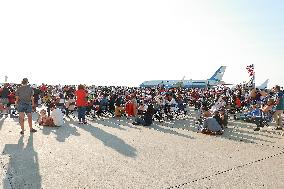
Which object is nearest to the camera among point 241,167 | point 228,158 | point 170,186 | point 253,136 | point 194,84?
point 170,186

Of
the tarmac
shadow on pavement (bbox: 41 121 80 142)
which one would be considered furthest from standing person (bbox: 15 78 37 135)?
shadow on pavement (bbox: 41 121 80 142)

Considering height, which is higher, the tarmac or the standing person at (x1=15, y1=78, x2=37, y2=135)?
the standing person at (x1=15, y1=78, x2=37, y2=135)

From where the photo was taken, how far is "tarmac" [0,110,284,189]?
20.0ft

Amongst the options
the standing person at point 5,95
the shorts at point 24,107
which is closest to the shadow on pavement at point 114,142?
the shorts at point 24,107

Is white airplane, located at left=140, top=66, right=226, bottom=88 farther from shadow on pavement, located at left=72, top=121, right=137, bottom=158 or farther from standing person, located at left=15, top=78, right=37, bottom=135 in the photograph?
standing person, located at left=15, top=78, right=37, bottom=135

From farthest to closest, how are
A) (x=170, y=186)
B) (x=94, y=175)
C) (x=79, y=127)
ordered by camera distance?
1. (x=79, y=127)
2. (x=94, y=175)
3. (x=170, y=186)

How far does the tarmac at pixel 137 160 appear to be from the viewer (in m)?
6.10

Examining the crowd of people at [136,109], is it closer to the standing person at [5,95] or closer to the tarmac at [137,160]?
the standing person at [5,95]

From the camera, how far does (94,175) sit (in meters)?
6.46

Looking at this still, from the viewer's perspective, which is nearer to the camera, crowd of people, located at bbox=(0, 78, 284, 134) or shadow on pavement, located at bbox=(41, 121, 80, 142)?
shadow on pavement, located at bbox=(41, 121, 80, 142)

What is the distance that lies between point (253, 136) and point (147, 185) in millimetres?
7711

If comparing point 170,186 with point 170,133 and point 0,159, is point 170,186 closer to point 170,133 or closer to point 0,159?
point 0,159

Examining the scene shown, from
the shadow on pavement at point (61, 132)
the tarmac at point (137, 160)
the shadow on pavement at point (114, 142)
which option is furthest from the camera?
the shadow on pavement at point (61, 132)

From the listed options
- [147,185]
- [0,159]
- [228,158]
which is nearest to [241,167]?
[228,158]
